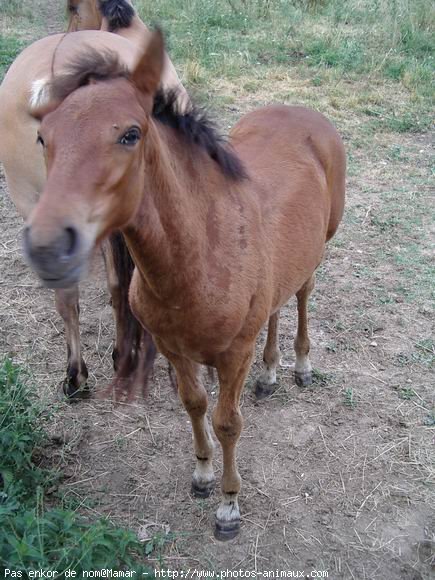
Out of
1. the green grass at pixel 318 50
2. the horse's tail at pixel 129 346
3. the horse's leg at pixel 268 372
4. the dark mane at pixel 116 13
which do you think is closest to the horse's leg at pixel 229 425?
the horse's tail at pixel 129 346


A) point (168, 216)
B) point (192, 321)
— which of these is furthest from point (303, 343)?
point (168, 216)

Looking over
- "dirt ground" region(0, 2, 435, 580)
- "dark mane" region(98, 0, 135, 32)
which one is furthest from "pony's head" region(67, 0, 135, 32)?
"dirt ground" region(0, 2, 435, 580)

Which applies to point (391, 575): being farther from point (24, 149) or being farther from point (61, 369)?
point (24, 149)

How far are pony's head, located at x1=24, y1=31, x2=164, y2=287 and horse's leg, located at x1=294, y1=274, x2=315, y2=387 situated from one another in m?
1.79

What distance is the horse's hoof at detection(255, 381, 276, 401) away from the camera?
3.21m

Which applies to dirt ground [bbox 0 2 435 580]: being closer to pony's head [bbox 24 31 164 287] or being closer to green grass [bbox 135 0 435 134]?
pony's head [bbox 24 31 164 287]

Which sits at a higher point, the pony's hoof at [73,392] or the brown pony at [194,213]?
the brown pony at [194,213]

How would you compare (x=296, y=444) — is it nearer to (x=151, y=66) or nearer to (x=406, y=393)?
(x=406, y=393)

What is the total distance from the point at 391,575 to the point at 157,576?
37.3 inches

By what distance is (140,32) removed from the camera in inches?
152

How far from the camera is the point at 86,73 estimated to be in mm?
1546

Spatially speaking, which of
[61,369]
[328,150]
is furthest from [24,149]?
[328,150]

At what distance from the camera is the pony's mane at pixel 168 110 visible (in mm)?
1546

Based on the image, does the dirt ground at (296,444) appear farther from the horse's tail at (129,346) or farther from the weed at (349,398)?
the horse's tail at (129,346)
